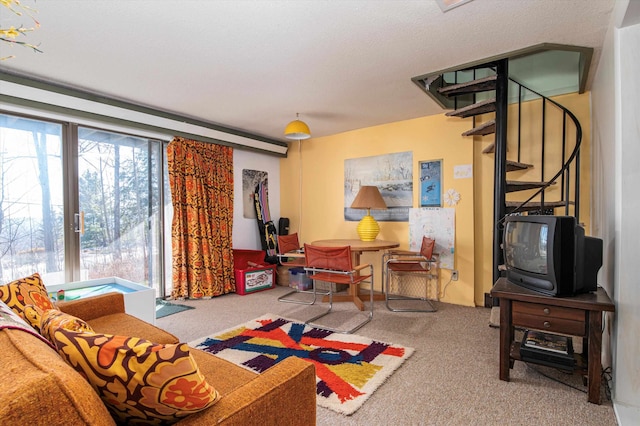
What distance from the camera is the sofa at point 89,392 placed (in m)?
0.63

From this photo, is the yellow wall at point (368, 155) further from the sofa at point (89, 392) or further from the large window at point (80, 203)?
the sofa at point (89, 392)

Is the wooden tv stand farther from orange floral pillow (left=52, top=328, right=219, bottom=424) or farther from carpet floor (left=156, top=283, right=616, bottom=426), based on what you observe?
orange floral pillow (left=52, top=328, right=219, bottom=424)

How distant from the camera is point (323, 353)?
2549 mm

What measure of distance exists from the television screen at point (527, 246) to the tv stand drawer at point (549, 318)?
23 cm

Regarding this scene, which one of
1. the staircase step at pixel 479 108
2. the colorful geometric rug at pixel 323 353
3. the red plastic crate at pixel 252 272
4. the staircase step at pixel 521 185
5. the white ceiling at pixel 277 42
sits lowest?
the colorful geometric rug at pixel 323 353

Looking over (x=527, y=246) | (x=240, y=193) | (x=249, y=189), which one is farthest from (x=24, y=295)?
(x=249, y=189)

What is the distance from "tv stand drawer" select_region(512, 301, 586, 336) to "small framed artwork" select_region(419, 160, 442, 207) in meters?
2.09

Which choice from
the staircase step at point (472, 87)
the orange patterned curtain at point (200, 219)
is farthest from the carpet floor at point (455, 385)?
the staircase step at point (472, 87)

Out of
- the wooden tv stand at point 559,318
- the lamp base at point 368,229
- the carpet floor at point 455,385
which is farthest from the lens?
the lamp base at point 368,229

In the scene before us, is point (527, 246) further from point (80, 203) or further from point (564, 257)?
point (80, 203)

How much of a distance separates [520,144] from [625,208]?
196 centimetres

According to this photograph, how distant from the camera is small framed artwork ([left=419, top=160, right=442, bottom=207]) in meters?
4.05

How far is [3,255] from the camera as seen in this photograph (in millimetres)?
2998

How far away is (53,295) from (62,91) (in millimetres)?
1839
